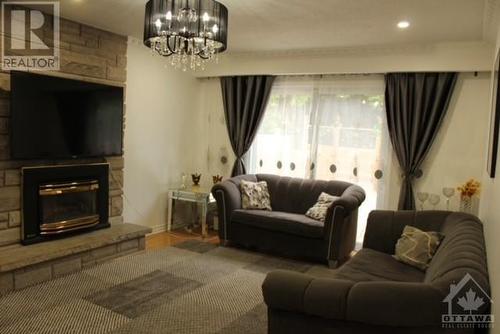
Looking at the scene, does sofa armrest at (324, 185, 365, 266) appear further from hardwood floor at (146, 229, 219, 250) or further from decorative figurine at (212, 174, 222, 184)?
decorative figurine at (212, 174, 222, 184)

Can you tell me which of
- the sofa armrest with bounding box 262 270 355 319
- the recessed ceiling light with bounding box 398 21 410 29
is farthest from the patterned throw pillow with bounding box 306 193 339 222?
the sofa armrest with bounding box 262 270 355 319

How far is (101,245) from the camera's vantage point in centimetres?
404

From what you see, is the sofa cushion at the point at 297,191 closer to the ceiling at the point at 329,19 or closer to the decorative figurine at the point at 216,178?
the decorative figurine at the point at 216,178

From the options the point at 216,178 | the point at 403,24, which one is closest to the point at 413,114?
the point at 403,24

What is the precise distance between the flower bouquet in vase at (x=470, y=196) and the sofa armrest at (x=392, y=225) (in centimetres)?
94

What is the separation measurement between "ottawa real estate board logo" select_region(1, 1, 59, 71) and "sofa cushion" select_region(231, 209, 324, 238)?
102 inches

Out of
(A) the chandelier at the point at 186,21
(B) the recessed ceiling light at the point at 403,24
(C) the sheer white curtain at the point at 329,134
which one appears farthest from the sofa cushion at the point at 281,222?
(A) the chandelier at the point at 186,21

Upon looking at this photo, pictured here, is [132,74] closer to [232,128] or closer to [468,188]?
[232,128]

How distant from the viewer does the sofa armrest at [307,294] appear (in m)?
1.86

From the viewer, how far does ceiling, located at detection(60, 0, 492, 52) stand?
10.7ft

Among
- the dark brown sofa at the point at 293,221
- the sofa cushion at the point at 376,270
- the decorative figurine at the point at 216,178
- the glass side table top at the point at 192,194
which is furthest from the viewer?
the decorative figurine at the point at 216,178

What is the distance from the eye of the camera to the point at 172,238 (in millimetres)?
5301

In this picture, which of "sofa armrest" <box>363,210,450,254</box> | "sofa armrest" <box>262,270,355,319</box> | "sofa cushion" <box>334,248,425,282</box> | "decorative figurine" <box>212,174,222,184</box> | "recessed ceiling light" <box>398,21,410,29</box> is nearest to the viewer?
"sofa armrest" <box>262,270,355,319</box>

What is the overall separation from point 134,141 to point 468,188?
3.92 meters
